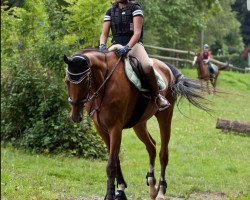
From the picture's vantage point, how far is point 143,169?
9.85 metres

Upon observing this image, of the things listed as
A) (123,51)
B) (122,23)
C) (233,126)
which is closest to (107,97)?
(123,51)

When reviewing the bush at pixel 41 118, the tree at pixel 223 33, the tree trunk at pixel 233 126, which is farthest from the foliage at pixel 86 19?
the tree at pixel 223 33

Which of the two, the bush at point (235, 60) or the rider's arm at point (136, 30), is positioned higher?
the rider's arm at point (136, 30)

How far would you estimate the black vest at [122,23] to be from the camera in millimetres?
6734

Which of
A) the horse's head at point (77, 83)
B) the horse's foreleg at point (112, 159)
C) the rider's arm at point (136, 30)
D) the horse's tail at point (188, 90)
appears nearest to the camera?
the horse's head at point (77, 83)

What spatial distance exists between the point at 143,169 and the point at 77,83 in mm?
4409

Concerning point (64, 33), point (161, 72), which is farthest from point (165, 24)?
point (161, 72)

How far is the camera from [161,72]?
7.78 metres

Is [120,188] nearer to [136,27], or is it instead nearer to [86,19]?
[136,27]

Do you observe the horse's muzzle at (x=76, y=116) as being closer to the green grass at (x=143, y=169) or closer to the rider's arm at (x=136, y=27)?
the green grass at (x=143, y=169)

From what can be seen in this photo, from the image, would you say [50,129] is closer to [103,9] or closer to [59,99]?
[59,99]

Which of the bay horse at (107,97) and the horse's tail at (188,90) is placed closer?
the bay horse at (107,97)

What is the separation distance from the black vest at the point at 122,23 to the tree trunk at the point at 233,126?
724 cm

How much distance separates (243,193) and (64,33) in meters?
5.06
